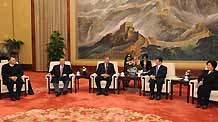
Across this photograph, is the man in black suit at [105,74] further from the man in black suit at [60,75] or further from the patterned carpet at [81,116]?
the patterned carpet at [81,116]

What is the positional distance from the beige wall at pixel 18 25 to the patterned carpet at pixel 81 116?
7.20 m

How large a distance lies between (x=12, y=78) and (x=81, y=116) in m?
2.69

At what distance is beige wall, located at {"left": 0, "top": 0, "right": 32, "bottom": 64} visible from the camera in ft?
43.2

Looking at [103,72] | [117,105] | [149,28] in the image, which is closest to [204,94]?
[117,105]

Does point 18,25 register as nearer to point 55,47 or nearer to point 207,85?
point 55,47

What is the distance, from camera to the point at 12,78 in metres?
7.81

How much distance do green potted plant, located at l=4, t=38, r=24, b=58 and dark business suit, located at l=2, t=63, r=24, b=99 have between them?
17.0ft

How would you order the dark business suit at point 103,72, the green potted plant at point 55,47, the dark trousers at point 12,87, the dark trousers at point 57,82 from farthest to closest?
the green potted plant at point 55,47
the dark business suit at point 103,72
the dark trousers at point 57,82
the dark trousers at point 12,87

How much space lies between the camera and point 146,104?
7.19m

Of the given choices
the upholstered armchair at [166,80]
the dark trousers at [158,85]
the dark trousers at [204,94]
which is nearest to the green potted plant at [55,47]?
the upholstered armchair at [166,80]

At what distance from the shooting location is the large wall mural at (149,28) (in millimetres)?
10078

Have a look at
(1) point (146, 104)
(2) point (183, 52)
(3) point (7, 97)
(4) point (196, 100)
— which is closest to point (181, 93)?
(4) point (196, 100)

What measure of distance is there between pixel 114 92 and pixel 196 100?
7.48 ft

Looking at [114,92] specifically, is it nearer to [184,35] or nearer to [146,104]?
[146,104]
